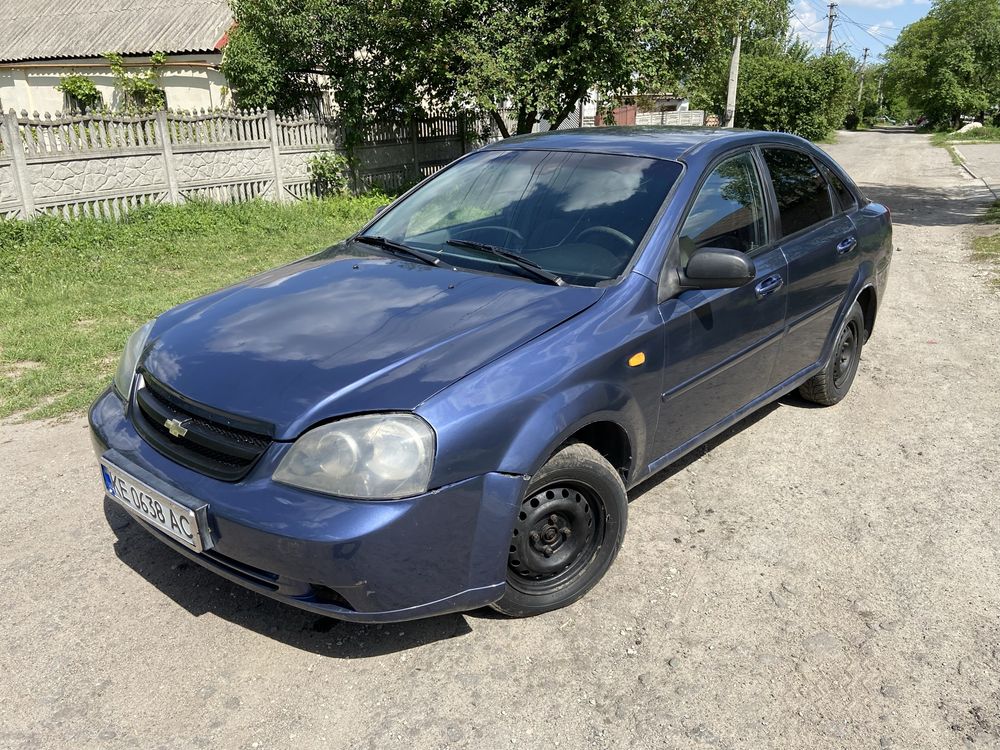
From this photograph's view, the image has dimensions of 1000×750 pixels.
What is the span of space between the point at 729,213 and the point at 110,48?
1986 centimetres

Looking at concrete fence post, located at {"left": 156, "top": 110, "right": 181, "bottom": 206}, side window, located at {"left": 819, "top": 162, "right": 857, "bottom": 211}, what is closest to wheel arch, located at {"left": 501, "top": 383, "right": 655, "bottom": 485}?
side window, located at {"left": 819, "top": 162, "right": 857, "bottom": 211}

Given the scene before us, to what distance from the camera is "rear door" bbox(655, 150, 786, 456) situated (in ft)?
10.8

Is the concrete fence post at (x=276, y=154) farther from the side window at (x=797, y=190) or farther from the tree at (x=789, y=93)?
the tree at (x=789, y=93)

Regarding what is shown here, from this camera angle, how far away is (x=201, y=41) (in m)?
17.8

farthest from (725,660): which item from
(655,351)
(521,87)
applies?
(521,87)

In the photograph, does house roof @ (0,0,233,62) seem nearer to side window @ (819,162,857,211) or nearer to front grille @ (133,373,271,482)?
side window @ (819,162,857,211)

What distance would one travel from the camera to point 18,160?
8742mm

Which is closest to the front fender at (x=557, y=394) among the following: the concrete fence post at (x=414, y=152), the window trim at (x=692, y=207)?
the window trim at (x=692, y=207)

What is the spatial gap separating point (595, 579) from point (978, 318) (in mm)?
5544

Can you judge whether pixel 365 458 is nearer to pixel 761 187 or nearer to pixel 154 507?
pixel 154 507

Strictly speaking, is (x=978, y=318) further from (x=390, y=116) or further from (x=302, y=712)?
(x=390, y=116)

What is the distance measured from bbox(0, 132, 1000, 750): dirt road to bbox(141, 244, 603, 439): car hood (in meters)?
0.88

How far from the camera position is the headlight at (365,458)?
2.37 m

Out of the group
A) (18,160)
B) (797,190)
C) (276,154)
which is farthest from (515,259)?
(276,154)
